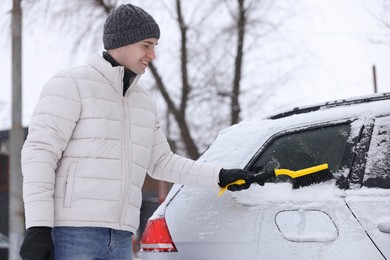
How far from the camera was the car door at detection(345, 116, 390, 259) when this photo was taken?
255 centimetres

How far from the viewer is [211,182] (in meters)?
3.00

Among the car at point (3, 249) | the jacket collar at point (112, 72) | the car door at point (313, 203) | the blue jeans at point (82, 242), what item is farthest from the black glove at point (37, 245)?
A: the car at point (3, 249)

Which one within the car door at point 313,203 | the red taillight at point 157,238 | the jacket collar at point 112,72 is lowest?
the red taillight at point 157,238

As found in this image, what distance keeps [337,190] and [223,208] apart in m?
0.52

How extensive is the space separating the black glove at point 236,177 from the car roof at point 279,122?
14 cm

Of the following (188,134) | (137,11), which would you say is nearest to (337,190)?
(137,11)

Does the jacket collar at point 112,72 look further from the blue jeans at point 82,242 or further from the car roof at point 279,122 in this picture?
the car roof at point 279,122

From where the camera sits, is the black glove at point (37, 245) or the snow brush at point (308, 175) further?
the snow brush at point (308, 175)

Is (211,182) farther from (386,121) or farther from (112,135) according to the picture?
(386,121)

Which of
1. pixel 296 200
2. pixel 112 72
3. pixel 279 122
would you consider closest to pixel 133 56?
pixel 112 72

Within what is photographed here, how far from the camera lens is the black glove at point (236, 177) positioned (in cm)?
292

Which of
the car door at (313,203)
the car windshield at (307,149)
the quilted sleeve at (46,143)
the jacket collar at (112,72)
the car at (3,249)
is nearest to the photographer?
the quilted sleeve at (46,143)

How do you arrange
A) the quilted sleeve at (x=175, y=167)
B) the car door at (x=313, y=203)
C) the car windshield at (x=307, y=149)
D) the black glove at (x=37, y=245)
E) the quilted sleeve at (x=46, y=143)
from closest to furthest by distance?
the black glove at (x=37, y=245) < the quilted sleeve at (x=46, y=143) < the car door at (x=313, y=203) < the car windshield at (x=307, y=149) < the quilted sleeve at (x=175, y=167)

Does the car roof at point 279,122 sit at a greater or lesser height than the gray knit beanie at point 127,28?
lesser
